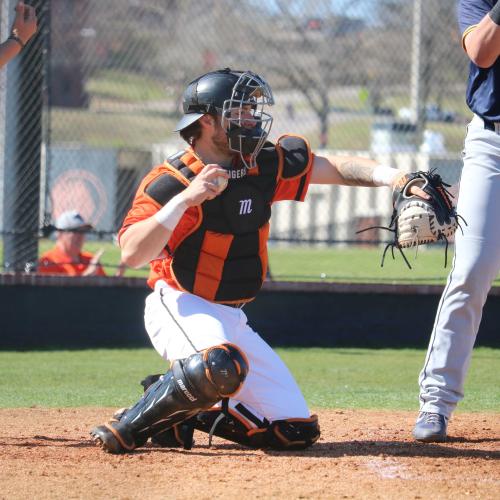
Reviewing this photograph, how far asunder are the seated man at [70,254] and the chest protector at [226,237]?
153 inches

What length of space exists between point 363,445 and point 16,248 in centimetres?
448

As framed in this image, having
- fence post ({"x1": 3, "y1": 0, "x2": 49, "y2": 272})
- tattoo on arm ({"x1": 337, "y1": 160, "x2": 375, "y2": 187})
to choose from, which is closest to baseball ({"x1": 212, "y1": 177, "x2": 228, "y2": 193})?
tattoo on arm ({"x1": 337, "y1": 160, "x2": 375, "y2": 187})

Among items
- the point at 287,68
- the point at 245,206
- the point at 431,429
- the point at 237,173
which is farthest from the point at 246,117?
the point at 287,68

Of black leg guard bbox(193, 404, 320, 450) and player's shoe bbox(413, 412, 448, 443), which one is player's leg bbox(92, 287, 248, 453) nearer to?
black leg guard bbox(193, 404, 320, 450)

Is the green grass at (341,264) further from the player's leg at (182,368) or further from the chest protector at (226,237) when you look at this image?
the player's leg at (182,368)

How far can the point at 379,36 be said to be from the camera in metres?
9.48

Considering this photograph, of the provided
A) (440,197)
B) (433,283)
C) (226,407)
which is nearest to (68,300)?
(433,283)

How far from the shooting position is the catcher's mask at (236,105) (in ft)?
13.8

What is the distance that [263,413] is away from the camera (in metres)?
4.36

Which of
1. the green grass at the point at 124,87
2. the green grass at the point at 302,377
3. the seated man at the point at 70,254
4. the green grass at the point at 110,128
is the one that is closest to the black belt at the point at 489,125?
the green grass at the point at 302,377

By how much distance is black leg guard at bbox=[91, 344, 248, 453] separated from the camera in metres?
3.86

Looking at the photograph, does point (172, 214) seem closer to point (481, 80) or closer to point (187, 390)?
point (187, 390)

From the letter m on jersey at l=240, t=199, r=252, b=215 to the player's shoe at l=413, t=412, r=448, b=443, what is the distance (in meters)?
1.17

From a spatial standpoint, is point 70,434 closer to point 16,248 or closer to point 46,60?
point 16,248
